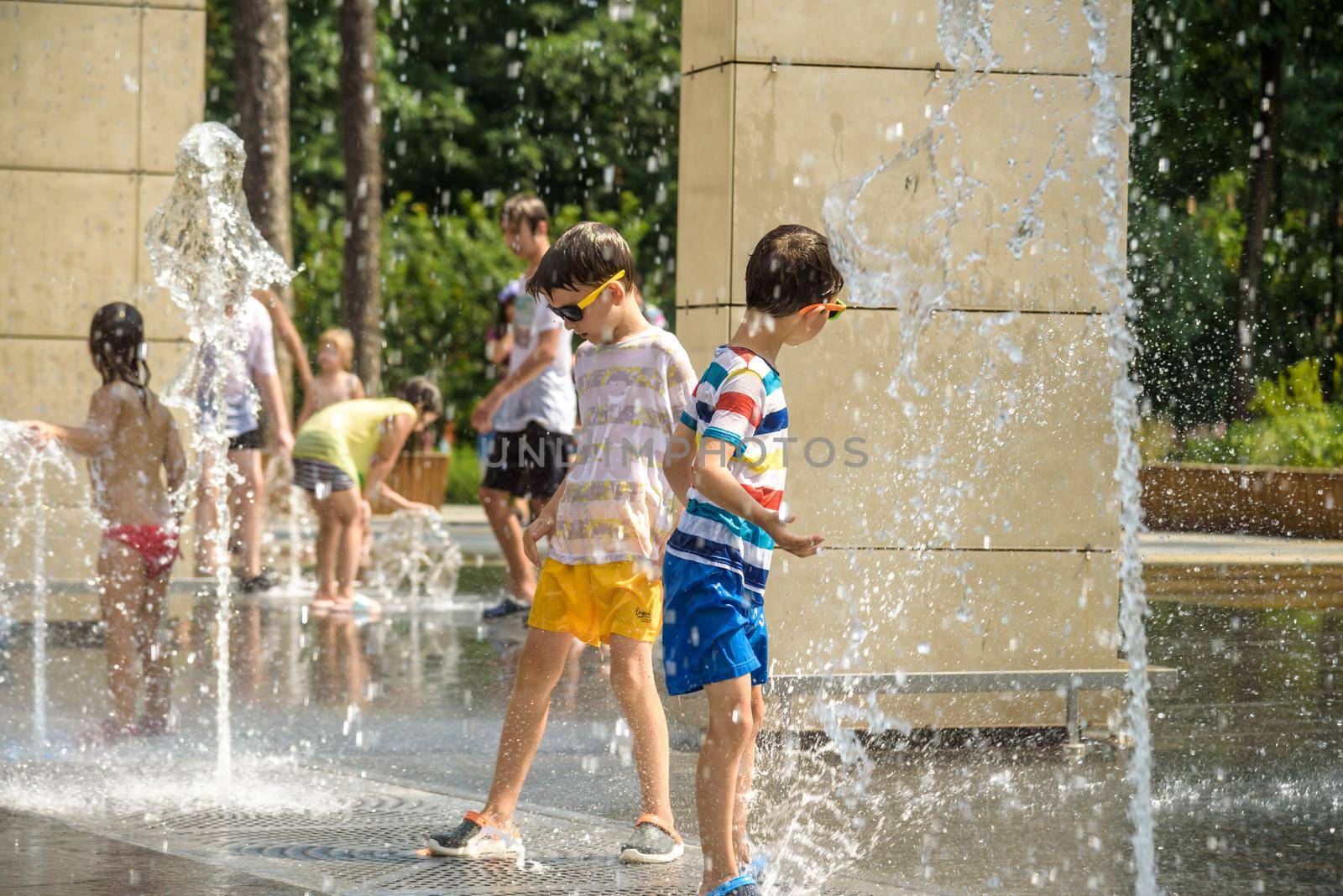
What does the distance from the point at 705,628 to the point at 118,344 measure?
336 centimetres

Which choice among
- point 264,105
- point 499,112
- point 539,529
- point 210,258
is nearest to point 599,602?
point 539,529

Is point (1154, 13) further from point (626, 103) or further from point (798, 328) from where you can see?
point (798, 328)

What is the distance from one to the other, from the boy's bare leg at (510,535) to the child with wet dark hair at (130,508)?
368 centimetres

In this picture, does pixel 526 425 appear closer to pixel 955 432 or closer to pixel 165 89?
pixel 165 89

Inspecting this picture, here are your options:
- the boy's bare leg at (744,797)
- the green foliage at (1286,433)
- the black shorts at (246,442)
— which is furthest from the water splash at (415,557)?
the green foliage at (1286,433)

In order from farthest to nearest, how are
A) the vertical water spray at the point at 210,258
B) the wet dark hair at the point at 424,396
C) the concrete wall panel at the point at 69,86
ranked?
the wet dark hair at the point at 424,396 < the concrete wall panel at the point at 69,86 < the vertical water spray at the point at 210,258

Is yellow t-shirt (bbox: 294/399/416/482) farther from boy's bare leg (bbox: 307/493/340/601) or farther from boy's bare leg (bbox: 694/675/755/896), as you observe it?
boy's bare leg (bbox: 694/675/755/896)

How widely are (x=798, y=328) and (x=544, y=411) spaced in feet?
19.5

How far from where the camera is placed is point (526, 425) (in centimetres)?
1049

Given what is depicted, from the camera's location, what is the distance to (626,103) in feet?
117

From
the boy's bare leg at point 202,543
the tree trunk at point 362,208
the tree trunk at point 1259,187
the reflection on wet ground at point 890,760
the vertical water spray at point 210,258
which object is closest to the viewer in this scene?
the reflection on wet ground at point 890,760

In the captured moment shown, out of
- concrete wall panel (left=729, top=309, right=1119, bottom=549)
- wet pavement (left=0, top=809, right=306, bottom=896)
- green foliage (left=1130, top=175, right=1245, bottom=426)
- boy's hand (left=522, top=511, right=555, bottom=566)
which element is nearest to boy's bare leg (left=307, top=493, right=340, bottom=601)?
concrete wall panel (left=729, top=309, right=1119, bottom=549)

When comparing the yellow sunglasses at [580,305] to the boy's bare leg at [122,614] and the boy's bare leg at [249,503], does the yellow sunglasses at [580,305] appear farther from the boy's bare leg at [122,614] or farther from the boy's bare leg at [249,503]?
the boy's bare leg at [249,503]

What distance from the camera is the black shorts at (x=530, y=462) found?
412 inches
